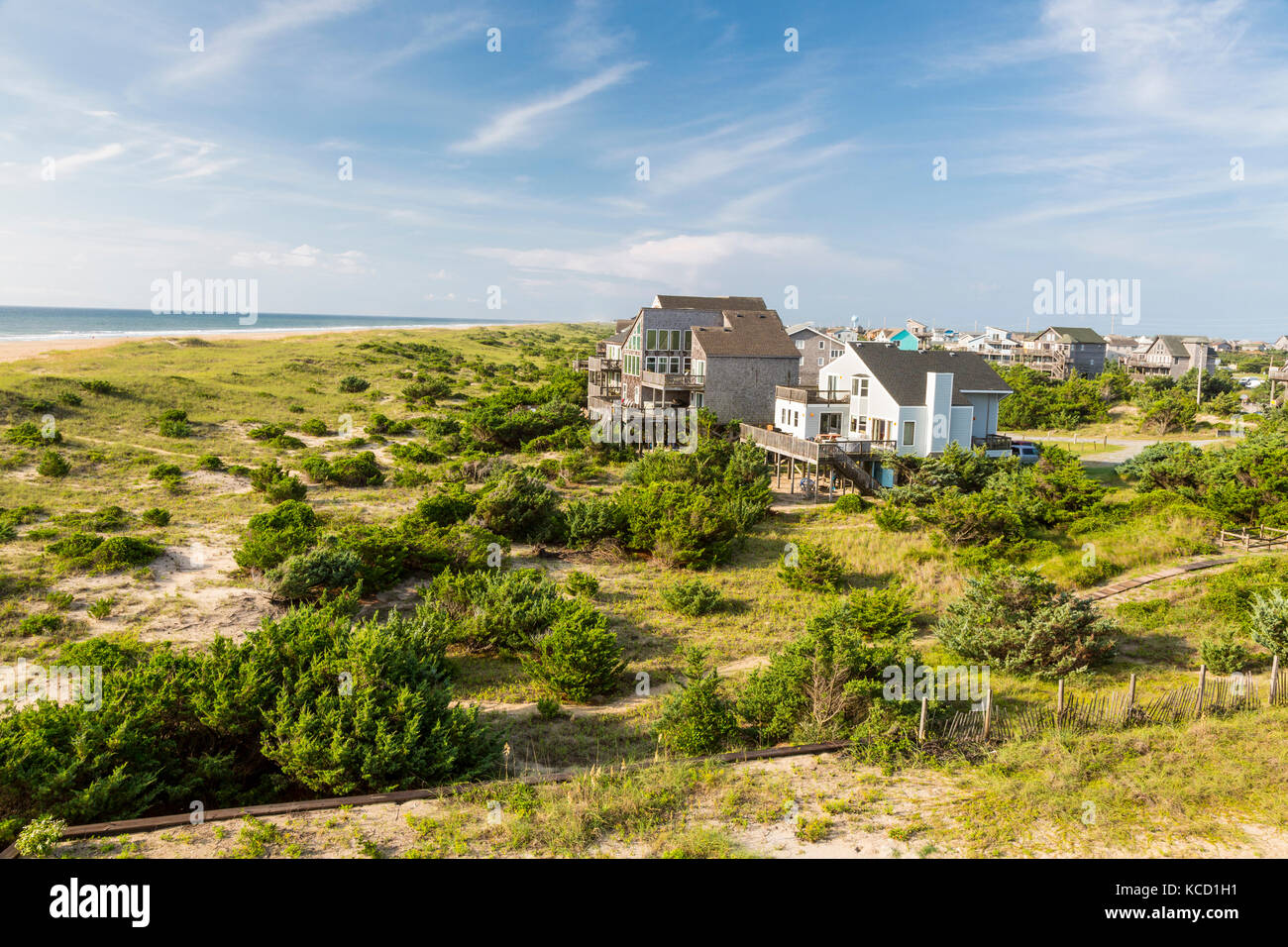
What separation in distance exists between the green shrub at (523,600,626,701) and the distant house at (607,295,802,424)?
29.0 metres

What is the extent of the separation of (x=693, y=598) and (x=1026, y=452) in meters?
29.9

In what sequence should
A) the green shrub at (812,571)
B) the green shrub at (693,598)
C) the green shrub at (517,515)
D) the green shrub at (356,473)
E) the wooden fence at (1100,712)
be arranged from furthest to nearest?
1. the green shrub at (356,473)
2. the green shrub at (517,515)
3. the green shrub at (812,571)
4. the green shrub at (693,598)
5. the wooden fence at (1100,712)

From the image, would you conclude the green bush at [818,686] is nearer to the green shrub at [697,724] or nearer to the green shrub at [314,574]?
the green shrub at [697,724]

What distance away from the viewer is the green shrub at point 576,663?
16.5 meters

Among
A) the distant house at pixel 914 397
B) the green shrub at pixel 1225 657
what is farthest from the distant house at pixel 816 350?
the green shrub at pixel 1225 657

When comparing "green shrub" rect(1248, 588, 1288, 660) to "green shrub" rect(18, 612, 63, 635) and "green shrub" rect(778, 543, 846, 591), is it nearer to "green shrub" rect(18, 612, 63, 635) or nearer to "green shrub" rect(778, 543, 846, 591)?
"green shrub" rect(778, 543, 846, 591)

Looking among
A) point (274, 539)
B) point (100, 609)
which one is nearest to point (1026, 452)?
point (274, 539)

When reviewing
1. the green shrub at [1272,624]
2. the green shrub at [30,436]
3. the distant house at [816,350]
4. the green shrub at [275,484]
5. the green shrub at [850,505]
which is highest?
the distant house at [816,350]

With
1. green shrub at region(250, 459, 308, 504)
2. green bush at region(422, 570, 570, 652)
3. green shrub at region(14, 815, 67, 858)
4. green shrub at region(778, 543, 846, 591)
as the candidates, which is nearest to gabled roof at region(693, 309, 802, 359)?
green shrub at region(778, 543, 846, 591)

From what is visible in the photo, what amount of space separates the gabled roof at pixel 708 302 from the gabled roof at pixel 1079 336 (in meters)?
68.4

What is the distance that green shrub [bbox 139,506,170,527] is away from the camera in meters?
25.6
